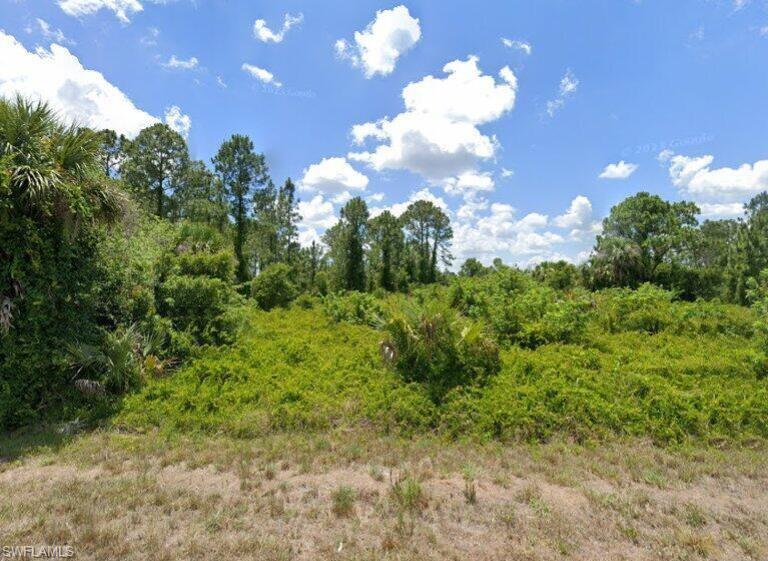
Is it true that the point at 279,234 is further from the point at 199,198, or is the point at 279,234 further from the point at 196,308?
the point at 196,308

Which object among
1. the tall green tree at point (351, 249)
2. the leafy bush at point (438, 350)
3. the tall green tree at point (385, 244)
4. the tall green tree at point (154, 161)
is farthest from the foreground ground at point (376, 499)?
the tall green tree at point (385, 244)

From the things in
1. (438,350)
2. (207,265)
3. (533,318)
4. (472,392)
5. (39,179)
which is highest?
(39,179)

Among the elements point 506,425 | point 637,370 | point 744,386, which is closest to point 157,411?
point 506,425

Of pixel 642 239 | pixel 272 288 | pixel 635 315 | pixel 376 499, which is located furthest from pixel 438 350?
pixel 642 239

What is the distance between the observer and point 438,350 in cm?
771

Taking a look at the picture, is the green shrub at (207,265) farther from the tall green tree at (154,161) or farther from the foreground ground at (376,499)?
the tall green tree at (154,161)

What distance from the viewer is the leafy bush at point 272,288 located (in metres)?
17.0

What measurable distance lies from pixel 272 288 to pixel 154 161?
11.5 meters

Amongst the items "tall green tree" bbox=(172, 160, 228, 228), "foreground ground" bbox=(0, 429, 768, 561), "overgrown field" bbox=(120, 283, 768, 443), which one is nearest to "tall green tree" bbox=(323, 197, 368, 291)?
"tall green tree" bbox=(172, 160, 228, 228)

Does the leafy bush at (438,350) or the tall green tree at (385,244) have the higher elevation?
the tall green tree at (385,244)

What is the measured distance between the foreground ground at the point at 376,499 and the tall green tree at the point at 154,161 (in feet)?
64.7

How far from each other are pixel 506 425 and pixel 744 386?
4702 mm

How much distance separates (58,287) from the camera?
6621 millimetres

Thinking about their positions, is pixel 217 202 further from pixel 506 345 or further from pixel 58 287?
pixel 506 345
